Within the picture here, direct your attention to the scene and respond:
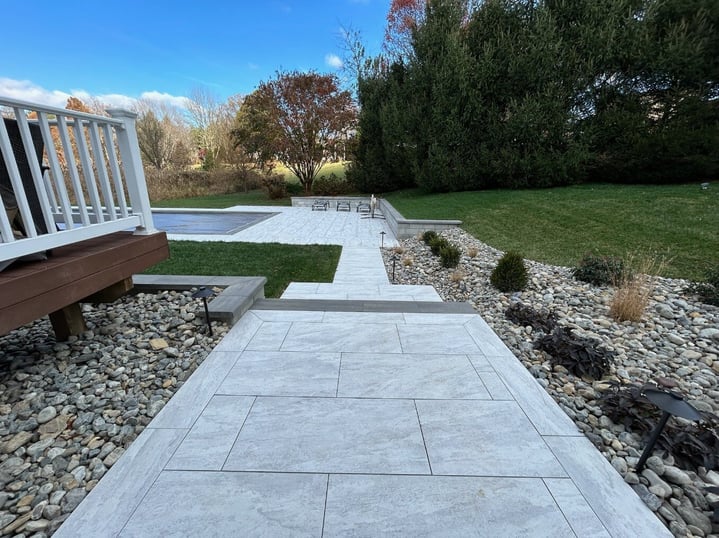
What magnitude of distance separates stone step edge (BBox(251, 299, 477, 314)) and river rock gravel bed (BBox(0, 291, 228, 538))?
664mm

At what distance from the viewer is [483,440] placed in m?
1.71

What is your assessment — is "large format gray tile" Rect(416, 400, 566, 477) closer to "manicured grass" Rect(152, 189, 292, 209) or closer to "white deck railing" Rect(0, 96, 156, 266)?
"white deck railing" Rect(0, 96, 156, 266)

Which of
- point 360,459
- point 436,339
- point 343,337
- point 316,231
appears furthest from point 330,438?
point 316,231

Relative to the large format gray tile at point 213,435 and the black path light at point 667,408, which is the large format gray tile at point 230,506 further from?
the black path light at point 667,408

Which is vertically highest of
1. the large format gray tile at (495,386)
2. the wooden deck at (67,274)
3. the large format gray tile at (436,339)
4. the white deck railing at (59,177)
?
the white deck railing at (59,177)

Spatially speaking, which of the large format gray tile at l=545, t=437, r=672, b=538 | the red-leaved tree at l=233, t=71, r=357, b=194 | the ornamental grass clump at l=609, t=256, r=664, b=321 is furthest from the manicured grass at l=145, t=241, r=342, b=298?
the red-leaved tree at l=233, t=71, r=357, b=194

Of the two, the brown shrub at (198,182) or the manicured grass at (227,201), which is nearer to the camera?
the manicured grass at (227,201)

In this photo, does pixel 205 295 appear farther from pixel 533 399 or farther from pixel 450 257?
pixel 450 257

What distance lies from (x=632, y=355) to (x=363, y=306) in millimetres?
2267

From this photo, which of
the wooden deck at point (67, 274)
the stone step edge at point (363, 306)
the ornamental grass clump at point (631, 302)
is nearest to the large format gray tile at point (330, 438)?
the wooden deck at point (67, 274)

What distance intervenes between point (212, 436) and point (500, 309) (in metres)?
2.93

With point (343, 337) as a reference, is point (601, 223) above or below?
above

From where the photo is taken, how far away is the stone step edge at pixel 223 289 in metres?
2.86

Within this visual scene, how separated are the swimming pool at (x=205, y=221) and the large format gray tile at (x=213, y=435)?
728 cm
